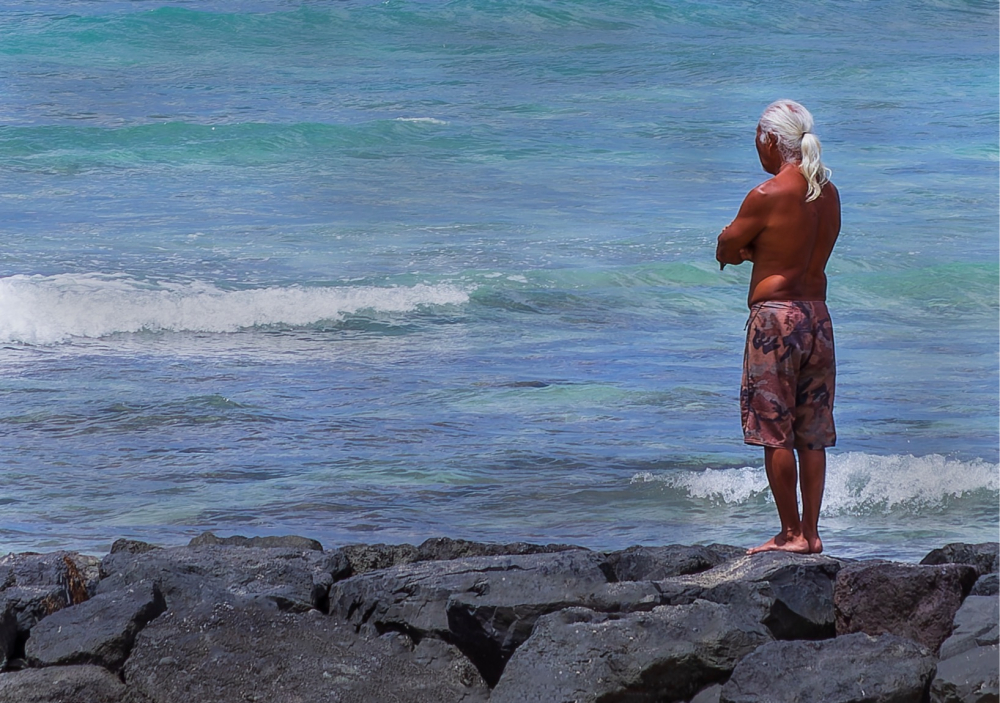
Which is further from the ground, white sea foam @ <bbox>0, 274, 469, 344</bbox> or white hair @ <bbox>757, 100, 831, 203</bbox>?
white hair @ <bbox>757, 100, 831, 203</bbox>

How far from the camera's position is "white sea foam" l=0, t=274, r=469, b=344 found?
1255 cm

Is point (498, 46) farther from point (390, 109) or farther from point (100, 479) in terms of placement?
point (100, 479)

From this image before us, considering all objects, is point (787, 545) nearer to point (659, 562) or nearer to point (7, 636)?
point (659, 562)

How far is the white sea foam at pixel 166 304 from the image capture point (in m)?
12.6

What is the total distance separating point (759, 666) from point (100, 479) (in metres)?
4.21

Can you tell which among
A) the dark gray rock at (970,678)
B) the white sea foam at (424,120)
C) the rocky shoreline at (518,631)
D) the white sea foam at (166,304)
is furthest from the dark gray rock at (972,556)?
the white sea foam at (424,120)

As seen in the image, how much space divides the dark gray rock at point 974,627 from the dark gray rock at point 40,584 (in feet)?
8.43

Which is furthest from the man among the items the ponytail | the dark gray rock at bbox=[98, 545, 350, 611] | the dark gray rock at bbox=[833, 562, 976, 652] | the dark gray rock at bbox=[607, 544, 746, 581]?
the dark gray rock at bbox=[98, 545, 350, 611]

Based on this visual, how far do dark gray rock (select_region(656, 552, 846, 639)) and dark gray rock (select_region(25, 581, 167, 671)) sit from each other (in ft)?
4.88

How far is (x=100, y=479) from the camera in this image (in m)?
6.69

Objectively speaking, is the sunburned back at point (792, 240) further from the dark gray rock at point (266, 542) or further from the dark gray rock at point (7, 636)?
the dark gray rock at point (7, 636)

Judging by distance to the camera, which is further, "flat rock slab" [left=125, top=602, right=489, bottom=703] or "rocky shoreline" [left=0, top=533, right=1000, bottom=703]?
"flat rock slab" [left=125, top=602, right=489, bottom=703]

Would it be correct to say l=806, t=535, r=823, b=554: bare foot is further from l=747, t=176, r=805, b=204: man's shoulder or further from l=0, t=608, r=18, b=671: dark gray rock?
l=0, t=608, r=18, b=671: dark gray rock

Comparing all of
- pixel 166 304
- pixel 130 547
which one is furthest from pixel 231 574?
pixel 166 304
